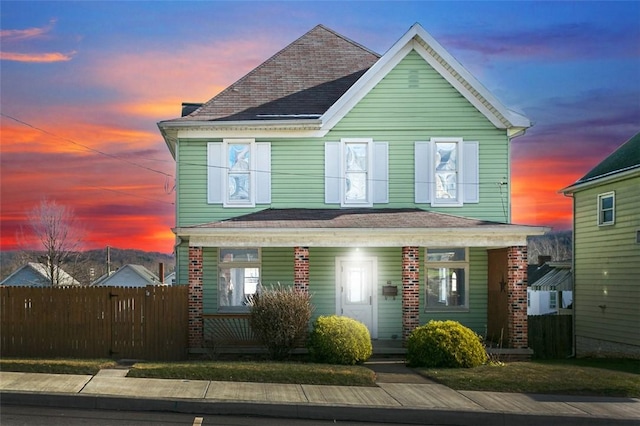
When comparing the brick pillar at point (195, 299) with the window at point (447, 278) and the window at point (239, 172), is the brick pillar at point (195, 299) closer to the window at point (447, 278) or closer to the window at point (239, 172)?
the window at point (239, 172)

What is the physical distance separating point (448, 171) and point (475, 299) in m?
3.93

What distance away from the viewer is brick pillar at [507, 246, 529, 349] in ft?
65.5

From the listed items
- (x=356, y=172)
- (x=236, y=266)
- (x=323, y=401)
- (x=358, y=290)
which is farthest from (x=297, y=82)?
(x=323, y=401)

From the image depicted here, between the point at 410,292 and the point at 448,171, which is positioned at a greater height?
the point at 448,171

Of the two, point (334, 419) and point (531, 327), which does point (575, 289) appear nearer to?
point (531, 327)

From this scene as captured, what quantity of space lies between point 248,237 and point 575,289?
14.2m

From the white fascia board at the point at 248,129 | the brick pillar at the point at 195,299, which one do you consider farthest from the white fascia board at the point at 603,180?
the brick pillar at the point at 195,299

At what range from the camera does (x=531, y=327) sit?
1018 inches

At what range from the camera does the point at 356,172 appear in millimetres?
22531

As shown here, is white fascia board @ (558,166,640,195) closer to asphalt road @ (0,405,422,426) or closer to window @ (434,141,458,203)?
window @ (434,141,458,203)

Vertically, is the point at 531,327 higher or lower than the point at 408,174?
lower

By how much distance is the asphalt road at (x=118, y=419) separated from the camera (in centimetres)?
1162

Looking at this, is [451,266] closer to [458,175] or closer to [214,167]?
[458,175]

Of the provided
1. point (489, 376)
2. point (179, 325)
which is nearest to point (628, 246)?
point (489, 376)
